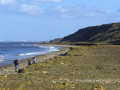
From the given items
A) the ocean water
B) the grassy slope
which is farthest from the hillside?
the grassy slope

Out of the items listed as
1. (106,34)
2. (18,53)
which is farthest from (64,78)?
(106,34)

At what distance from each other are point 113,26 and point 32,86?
521ft

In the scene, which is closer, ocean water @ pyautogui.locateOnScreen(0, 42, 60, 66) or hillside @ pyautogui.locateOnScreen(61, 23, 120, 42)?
ocean water @ pyautogui.locateOnScreen(0, 42, 60, 66)

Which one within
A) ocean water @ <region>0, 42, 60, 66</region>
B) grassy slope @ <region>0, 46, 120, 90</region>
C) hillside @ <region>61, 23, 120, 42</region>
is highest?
hillside @ <region>61, 23, 120, 42</region>

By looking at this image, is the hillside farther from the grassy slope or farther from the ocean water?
the grassy slope

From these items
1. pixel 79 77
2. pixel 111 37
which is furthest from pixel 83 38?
pixel 79 77

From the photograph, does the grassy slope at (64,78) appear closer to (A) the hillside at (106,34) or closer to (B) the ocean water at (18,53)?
(B) the ocean water at (18,53)

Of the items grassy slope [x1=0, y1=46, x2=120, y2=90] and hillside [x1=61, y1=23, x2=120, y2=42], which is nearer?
grassy slope [x1=0, y1=46, x2=120, y2=90]

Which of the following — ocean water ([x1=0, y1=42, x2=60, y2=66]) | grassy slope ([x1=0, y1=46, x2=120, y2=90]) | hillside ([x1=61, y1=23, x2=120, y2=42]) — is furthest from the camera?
hillside ([x1=61, y1=23, x2=120, y2=42])

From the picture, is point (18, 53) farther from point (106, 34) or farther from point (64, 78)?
Result: point (106, 34)

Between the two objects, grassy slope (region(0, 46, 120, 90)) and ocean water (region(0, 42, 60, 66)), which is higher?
grassy slope (region(0, 46, 120, 90))

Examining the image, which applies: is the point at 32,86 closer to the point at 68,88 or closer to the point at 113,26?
the point at 68,88

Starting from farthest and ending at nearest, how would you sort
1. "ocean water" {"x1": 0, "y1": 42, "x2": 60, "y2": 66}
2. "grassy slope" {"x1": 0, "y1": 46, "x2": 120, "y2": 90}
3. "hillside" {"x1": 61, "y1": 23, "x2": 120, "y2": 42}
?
"hillside" {"x1": 61, "y1": 23, "x2": 120, "y2": 42} < "ocean water" {"x1": 0, "y1": 42, "x2": 60, "y2": 66} < "grassy slope" {"x1": 0, "y1": 46, "x2": 120, "y2": 90}

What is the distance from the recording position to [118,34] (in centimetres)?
13162
